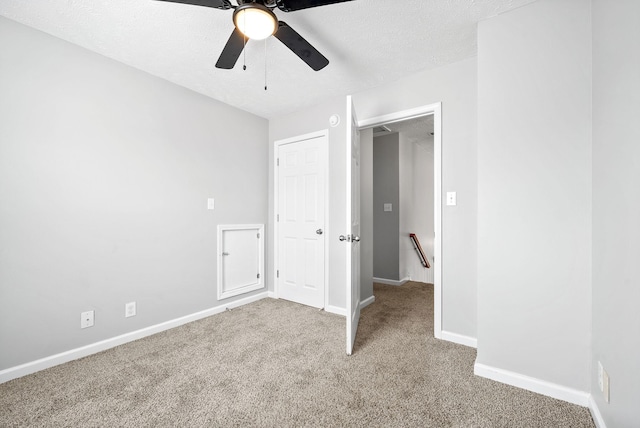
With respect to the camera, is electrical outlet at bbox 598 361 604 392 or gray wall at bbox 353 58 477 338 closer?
electrical outlet at bbox 598 361 604 392

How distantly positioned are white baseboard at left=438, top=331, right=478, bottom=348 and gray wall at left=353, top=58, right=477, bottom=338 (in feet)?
0.10

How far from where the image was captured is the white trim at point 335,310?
3040 mm

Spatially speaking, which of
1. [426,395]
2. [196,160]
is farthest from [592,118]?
[196,160]

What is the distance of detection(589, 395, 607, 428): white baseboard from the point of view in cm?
133

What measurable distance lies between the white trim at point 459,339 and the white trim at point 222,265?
2201mm

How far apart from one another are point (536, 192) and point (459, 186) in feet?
2.30

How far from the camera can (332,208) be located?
314 centimetres

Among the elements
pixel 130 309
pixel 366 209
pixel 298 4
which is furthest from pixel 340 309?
pixel 298 4

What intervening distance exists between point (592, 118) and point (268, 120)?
10.6ft

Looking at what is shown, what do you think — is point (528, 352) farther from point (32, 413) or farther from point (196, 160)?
point (196, 160)

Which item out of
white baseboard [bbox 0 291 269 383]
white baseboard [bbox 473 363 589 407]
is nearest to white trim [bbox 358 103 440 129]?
white baseboard [bbox 473 363 589 407]

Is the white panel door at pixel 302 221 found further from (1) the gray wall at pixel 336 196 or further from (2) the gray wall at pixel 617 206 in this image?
(2) the gray wall at pixel 617 206

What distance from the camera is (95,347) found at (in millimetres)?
2195

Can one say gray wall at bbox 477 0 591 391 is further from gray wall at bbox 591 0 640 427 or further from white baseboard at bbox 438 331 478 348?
white baseboard at bbox 438 331 478 348
